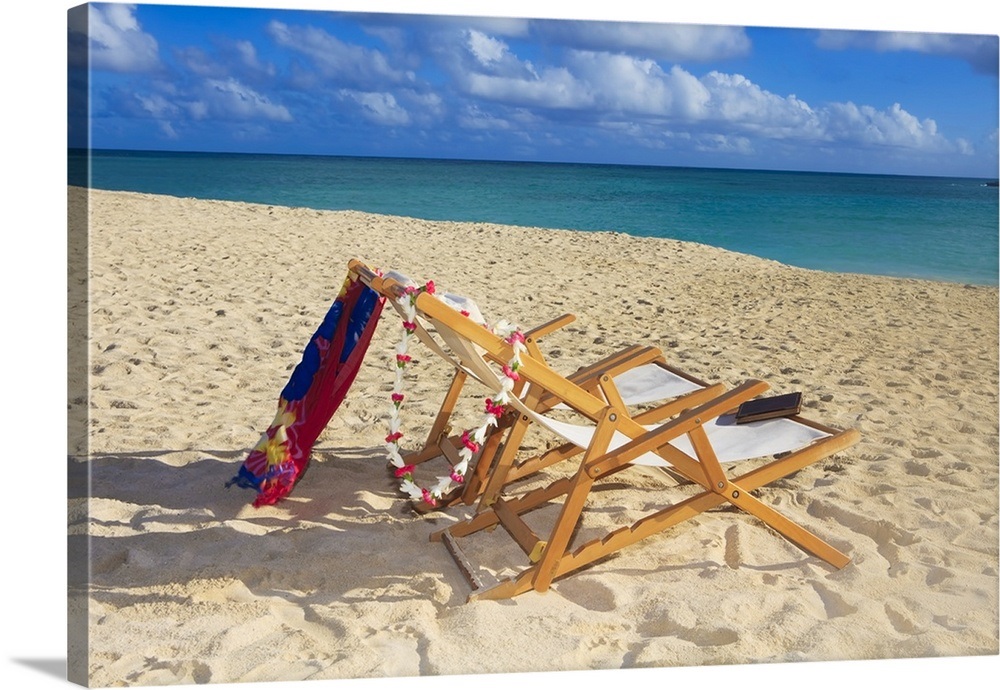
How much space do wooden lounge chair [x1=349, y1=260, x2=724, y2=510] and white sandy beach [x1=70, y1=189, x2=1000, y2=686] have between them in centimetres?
20

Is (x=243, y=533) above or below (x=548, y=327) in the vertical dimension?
below

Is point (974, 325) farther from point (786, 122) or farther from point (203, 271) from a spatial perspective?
point (786, 122)

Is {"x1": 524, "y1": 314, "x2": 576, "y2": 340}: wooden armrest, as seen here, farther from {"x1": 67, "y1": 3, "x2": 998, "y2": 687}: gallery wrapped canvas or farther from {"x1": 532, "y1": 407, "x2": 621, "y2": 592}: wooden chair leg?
{"x1": 532, "y1": 407, "x2": 621, "y2": 592}: wooden chair leg

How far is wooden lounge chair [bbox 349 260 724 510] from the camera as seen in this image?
3.42 metres

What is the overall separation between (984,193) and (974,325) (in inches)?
275

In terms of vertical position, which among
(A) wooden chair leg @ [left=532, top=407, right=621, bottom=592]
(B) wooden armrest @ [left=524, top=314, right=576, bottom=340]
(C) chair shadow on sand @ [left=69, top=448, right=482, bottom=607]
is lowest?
(C) chair shadow on sand @ [left=69, top=448, right=482, bottom=607]

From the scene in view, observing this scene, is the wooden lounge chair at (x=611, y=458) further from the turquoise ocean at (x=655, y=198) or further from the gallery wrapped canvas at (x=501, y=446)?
the turquoise ocean at (x=655, y=198)

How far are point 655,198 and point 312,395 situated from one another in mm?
24138

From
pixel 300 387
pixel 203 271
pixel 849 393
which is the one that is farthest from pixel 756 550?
pixel 203 271

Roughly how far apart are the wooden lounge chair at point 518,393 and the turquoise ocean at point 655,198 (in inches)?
358

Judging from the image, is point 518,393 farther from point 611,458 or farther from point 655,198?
point 655,198

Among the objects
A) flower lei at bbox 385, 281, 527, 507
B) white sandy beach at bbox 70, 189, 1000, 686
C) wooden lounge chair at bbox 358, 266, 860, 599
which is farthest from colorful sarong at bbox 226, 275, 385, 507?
wooden lounge chair at bbox 358, 266, 860, 599

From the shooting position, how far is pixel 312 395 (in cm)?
364

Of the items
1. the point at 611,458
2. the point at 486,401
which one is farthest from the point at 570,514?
the point at 486,401
